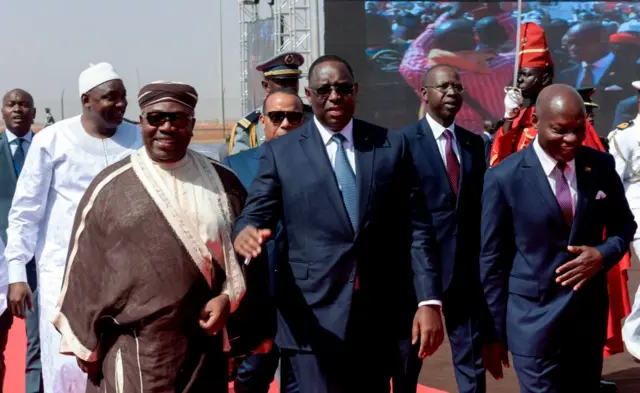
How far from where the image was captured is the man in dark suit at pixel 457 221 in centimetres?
583

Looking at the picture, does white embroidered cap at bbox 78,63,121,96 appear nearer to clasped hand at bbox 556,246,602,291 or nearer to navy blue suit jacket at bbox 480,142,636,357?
navy blue suit jacket at bbox 480,142,636,357

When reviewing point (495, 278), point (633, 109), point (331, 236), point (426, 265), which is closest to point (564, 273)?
point (495, 278)

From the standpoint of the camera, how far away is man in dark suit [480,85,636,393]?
4.56 m

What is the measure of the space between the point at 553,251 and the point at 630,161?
3.07 m

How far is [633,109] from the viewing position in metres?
27.3

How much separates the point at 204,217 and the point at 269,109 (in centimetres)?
175

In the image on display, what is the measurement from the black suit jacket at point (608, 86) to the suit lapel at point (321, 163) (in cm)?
2362

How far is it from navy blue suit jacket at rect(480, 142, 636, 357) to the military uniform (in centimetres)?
268

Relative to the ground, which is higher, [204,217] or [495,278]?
[204,217]

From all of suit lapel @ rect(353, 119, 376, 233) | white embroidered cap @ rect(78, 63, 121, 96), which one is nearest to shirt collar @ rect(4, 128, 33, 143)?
white embroidered cap @ rect(78, 63, 121, 96)

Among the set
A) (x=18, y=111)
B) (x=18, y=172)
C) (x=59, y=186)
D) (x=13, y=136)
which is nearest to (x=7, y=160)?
(x=18, y=172)

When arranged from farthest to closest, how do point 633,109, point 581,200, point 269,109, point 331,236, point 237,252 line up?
1. point 633,109
2. point 269,109
3. point 581,200
4. point 331,236
5. point 237,252

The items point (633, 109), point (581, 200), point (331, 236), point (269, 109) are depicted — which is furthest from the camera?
point (633, 109)

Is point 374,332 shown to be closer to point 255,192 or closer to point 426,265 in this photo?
point 426,265
